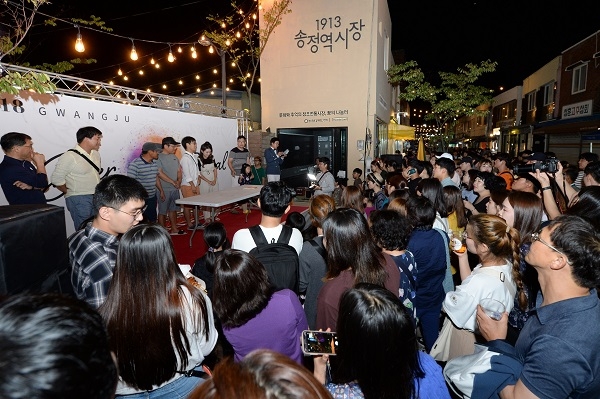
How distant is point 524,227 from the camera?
2908 millimetres

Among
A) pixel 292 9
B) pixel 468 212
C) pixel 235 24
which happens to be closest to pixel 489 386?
pixel 468 212

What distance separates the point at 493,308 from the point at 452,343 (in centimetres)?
63

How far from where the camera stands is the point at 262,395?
749mm

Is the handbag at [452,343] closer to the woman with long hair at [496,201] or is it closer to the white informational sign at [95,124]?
the woman with long hair at [496,201]

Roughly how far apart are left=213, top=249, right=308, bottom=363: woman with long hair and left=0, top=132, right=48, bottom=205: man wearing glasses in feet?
13.0

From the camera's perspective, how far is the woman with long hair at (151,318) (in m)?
1.66

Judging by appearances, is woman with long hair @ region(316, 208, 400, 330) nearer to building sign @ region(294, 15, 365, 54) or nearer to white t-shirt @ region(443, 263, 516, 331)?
white t-shirt @ region(443, 263, 516, 331)

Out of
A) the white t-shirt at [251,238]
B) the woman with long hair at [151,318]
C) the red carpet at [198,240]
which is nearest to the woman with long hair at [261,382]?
the woman with long hair at [151,318]

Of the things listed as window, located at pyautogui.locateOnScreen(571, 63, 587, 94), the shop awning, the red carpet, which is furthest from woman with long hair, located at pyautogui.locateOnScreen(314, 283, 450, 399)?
window, located at pyautogui.locateOnScreen(571, 63, 587, 94)

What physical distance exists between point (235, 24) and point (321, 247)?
1472cm

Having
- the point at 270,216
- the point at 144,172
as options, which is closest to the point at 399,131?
the point at 144,172

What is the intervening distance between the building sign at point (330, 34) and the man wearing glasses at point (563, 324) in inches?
530

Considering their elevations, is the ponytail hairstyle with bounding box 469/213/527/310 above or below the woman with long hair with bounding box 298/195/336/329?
above

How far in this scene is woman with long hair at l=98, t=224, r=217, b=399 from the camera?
166 centimetres
